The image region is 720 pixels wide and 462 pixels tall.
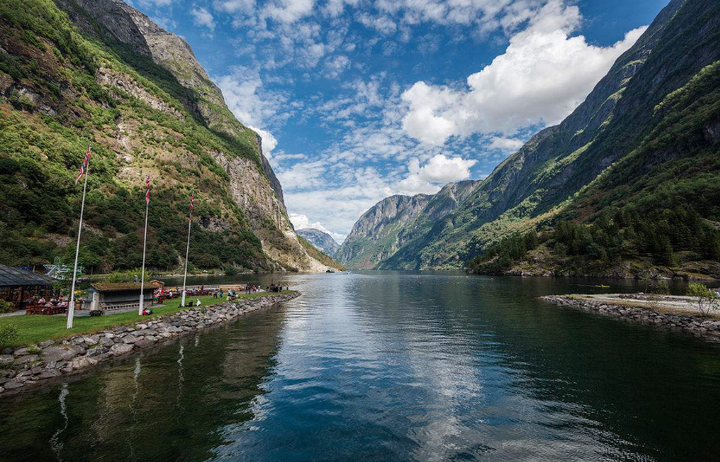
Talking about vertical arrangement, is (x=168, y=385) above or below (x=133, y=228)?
below

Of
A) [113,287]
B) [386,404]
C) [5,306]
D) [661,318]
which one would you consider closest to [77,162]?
[5,306]

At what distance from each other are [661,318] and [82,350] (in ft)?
204

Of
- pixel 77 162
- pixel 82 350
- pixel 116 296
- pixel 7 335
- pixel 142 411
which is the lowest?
pixel 142 411

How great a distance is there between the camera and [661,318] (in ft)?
125

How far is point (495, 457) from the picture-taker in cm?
1191

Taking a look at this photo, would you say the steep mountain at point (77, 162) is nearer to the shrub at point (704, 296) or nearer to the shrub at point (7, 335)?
the shrub at point (7, 335)

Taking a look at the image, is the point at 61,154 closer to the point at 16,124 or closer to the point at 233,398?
the point at 16,124

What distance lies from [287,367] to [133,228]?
13948 centimetres

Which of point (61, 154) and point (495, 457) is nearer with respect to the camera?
point (495, 457)

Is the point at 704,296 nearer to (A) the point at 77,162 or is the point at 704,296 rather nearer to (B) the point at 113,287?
(B) the point at 113,287

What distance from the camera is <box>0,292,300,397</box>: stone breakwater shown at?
19.4 m

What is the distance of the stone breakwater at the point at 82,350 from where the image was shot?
19.4m

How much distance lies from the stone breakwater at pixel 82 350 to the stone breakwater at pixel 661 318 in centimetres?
5621

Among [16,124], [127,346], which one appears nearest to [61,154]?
[16,124]
